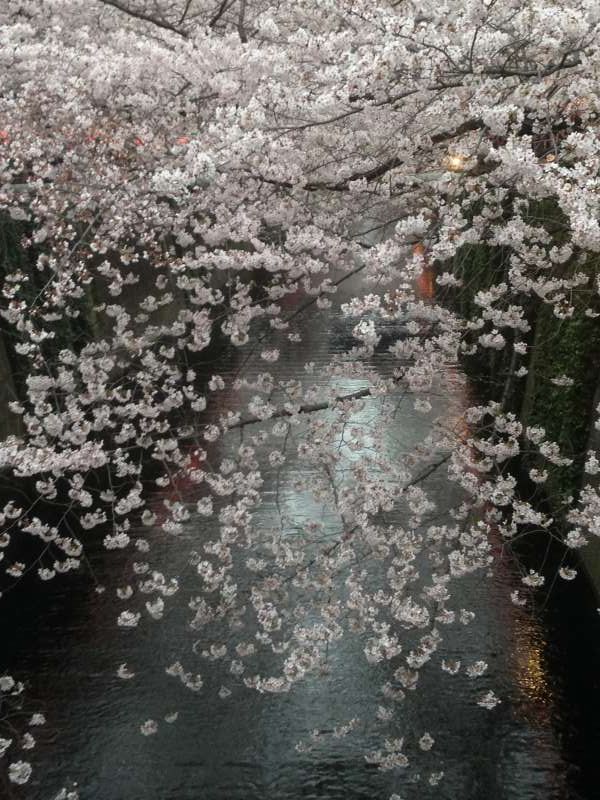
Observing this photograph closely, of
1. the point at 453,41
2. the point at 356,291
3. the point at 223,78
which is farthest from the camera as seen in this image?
the point at 356,291

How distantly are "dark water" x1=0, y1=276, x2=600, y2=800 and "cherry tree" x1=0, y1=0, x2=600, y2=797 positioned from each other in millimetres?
180

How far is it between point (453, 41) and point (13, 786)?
6121 millimetres

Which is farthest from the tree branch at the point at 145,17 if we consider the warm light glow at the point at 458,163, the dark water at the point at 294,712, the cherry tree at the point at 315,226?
the dark water at the point at 294,712

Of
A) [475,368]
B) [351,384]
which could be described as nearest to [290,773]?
[351,384]

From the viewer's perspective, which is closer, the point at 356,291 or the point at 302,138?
the point at 302,138

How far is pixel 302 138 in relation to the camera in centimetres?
647

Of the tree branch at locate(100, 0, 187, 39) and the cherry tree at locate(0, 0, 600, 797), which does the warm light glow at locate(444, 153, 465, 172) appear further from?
the tree branch at locate(100, 0, 187, 39)

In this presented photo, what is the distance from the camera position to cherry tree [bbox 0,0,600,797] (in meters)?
4.48

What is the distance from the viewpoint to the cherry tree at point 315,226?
4477 millimetres

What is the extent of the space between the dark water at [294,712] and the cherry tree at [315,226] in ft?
0.59

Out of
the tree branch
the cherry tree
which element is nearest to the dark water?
the cherry tree

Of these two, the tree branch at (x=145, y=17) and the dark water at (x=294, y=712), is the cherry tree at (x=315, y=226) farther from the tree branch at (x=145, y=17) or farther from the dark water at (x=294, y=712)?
the dark water at (x=294, y=712)

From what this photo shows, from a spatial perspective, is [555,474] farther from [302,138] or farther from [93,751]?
[93,751]

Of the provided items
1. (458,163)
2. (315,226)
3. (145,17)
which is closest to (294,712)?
(315,226)
